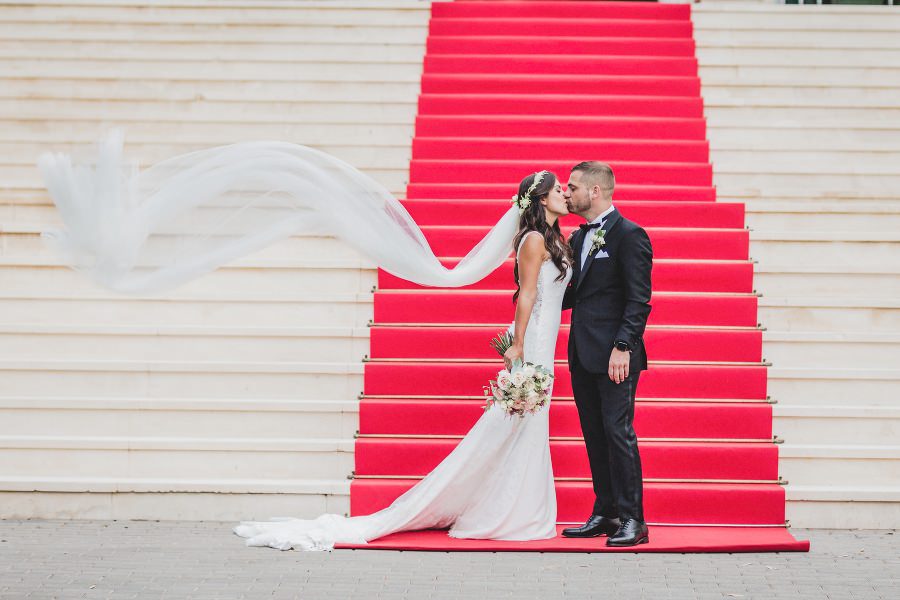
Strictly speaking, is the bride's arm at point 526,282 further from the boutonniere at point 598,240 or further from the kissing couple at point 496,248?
the boutonniere at point 598,240

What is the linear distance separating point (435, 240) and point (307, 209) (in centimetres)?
202

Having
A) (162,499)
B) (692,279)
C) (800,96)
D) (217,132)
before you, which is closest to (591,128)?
(800,96)

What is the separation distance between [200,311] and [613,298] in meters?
2.84

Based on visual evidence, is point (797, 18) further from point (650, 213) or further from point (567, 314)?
point (567, 314)

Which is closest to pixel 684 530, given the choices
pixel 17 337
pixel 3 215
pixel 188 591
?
pixel 188 591

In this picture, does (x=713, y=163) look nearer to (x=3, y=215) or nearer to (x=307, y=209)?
(x=307, y=209)

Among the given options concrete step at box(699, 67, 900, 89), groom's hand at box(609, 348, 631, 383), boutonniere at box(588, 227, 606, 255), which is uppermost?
concrete step at box(699, 67, 900, 89)

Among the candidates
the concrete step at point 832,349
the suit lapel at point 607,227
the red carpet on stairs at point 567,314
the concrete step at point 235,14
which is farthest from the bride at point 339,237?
the concrete step at point 235,14

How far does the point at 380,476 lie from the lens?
19.1 ft

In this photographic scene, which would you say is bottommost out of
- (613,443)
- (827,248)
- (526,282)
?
(613,443)

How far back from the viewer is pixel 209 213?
504 centimetres

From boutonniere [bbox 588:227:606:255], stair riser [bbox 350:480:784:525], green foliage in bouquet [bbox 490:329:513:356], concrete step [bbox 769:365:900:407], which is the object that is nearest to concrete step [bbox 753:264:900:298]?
concrete step [bbox 769:365:900:407]

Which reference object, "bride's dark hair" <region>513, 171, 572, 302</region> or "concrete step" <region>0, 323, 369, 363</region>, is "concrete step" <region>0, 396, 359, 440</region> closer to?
"concrete step" <region>0, 323, 369, 363</region>

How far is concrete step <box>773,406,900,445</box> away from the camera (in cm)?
586
